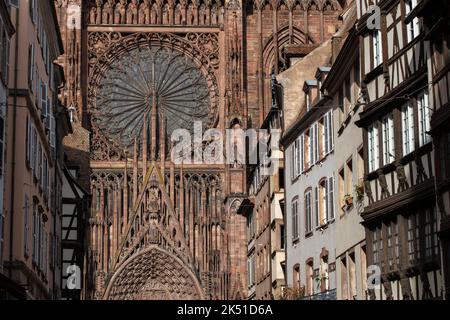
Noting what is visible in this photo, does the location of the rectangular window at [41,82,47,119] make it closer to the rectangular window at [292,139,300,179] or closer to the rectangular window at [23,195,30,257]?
the rectangular window at [23,195,30,257]

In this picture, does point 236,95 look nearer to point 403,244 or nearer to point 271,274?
point 271,274

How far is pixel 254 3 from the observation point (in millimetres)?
76438

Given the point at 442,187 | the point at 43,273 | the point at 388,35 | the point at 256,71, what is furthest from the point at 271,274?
the point at 256,71

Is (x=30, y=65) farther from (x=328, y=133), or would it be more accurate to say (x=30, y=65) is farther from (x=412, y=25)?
(x=412, y=25)

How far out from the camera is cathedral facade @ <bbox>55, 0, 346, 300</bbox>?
233 feet

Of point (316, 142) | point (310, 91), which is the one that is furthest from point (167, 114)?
point (316, 142)

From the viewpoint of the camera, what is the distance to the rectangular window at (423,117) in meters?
24.1

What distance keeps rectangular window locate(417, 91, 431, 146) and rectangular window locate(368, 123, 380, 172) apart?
3.04 meters

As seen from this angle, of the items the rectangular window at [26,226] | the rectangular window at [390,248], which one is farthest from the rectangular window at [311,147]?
the rectangular window at [390,248]

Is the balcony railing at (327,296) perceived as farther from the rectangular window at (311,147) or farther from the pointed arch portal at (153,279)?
the pointed arch portal at (153,279)

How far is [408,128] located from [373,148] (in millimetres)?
2737

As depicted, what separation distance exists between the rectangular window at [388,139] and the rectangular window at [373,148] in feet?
1.88

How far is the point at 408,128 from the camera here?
25641 mm

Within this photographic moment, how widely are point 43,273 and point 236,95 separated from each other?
36.4 meters
